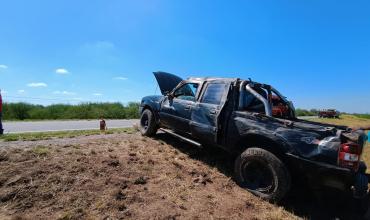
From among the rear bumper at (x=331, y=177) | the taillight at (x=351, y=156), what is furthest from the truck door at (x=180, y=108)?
the taillight at (x=351, y=156)

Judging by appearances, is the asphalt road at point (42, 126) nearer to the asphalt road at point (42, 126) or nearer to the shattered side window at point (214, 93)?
the asphalt road at point (42, 126)

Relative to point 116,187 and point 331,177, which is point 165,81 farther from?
point 331,177

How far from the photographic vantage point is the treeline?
66.5 ft

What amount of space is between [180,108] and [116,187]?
2611 mm

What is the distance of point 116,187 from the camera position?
12.8ft

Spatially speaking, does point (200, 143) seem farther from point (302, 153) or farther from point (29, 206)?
point (29, 206)

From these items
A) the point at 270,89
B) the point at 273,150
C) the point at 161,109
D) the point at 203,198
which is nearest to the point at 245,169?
the point at 273,150

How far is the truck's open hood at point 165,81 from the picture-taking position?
7150mm

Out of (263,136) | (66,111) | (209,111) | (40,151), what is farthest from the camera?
(66,111)

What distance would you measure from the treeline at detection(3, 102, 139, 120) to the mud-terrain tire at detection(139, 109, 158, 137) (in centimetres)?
1637

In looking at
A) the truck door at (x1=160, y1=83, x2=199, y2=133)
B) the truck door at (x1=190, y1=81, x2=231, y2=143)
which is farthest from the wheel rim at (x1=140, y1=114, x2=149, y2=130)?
the truck door at (x1=190, y1=81, x2=231, y2=143)

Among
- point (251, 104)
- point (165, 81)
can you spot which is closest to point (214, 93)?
point (251, 104)

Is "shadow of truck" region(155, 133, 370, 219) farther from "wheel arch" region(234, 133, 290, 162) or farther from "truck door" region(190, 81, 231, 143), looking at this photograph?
"truck door" region(190, 81, 231, 143)

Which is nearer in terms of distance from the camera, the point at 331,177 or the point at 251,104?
the point at 331,177
